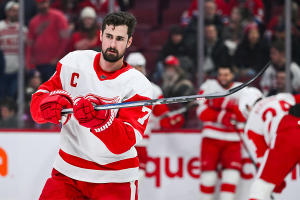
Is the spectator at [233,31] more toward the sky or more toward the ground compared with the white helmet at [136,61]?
more toward the sky

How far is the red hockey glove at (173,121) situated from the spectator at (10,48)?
1.40m

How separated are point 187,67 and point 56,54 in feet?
4.08

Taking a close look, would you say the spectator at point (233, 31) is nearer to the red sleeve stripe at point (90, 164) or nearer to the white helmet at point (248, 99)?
the white helmet at point (248, 99)

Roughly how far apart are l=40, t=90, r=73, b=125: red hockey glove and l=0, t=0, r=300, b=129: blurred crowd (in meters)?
2.52

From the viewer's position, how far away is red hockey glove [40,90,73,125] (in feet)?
5.98

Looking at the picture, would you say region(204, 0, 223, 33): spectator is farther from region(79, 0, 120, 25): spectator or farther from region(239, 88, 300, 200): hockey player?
region(239, 88, 300, 200): hockey player

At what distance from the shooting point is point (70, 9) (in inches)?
188

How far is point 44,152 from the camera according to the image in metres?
4.36

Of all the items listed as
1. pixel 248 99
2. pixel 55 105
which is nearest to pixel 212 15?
pixel 248 99

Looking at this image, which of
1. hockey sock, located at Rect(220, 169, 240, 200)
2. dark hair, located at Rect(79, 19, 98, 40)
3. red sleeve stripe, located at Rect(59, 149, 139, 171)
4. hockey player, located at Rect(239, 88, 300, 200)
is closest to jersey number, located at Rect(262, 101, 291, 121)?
hockey player, located at Rect(239, 88, 300, 200)

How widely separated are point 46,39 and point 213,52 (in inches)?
62.6

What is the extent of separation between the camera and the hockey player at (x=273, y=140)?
9.13ft

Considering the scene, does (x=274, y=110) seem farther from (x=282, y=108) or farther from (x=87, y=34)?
(x=87, y=34)

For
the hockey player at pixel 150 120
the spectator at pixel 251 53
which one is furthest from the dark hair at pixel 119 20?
the spectator at pixel 251 53
